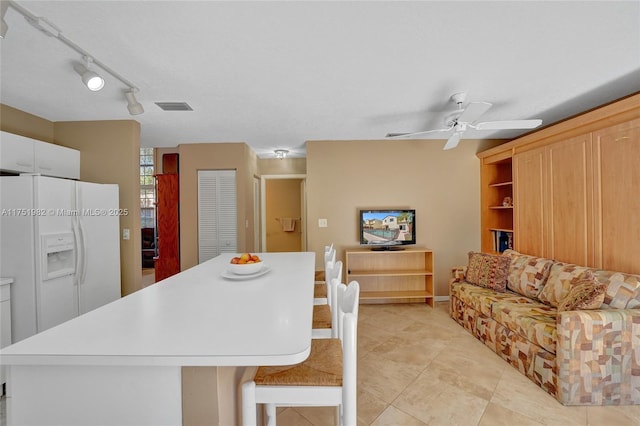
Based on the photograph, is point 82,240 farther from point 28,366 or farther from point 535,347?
point 535,347

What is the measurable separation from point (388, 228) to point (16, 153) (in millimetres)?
4049

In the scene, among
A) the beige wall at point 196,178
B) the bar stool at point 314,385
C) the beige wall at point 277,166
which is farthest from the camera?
the beige wall at point 277,166

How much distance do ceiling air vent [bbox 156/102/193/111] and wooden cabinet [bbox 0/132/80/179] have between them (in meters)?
1.18

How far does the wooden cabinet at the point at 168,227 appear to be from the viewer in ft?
14.7

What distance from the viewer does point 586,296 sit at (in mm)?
2080

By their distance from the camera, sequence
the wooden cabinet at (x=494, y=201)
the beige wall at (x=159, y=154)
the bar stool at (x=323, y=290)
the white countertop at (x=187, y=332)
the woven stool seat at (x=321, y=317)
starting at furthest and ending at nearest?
the beige wall at (x=159, y=154)
the wooden cabinet at (x=494, y=201)
the bar stool at (x=323, y=290)
the woven stool seat at (x=321, y=317)
the white countertop at (x=187, y=332)

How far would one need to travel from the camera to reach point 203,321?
1107mm

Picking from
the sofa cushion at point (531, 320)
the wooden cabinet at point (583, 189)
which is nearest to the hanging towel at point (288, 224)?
the wooden cabinet at point (583, 189)

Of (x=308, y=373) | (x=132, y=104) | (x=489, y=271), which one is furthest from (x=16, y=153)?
(x=489, y=271)

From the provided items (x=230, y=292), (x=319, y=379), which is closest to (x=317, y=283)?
(x=230, y=292)

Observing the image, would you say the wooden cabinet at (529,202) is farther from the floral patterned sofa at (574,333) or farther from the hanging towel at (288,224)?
the hanging towel at (288,224)

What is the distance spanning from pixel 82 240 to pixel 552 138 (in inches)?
191

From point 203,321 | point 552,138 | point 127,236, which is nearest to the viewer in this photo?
point 203,321

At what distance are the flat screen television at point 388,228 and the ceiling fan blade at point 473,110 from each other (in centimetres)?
156
